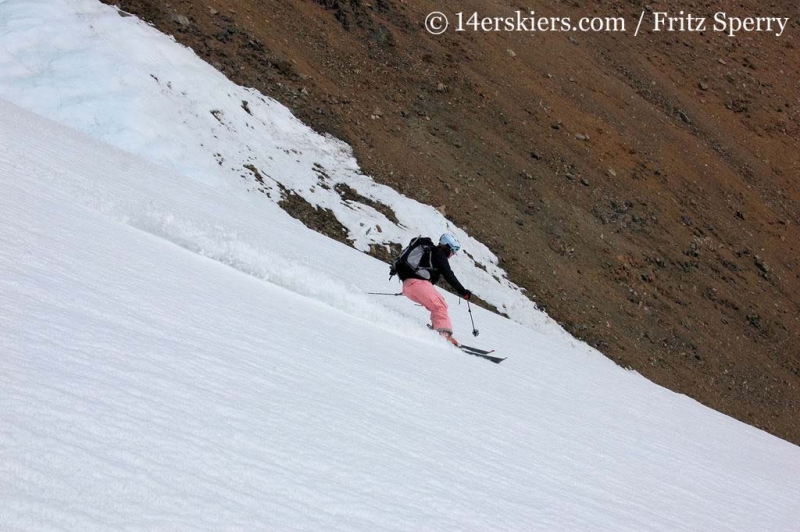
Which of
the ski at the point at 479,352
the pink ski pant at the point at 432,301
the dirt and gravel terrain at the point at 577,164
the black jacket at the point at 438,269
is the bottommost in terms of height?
the ski at the point at 479,352

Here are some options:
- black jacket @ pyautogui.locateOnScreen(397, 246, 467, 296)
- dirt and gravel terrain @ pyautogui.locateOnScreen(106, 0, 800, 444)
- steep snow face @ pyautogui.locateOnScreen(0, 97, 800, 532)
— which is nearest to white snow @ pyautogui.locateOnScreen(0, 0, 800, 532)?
steep snow face @ pyautogui.locateOnScreen(0, 97, 800, 532)

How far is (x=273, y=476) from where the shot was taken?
355cm

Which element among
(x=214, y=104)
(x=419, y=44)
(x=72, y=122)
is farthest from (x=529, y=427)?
(x=419, y=44)

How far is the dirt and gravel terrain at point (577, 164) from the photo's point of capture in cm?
2202

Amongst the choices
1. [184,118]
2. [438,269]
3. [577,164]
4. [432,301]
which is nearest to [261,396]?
[432,301]

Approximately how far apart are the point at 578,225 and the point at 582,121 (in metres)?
7.19

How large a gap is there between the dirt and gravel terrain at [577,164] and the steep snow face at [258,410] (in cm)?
A: 772

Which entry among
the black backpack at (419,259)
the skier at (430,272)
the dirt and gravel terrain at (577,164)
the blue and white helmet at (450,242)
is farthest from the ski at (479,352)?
the dirt and gravel terrain at (577,164)

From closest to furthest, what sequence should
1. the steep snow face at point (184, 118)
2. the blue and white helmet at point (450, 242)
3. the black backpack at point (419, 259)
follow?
the blue and white helmet at point (450, 242), the black backpack at point (419, 259), the steep snow face at point (184, 118)

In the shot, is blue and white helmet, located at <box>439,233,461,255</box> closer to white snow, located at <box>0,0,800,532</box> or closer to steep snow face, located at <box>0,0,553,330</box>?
white snow, located at <box>0,0,800,532</box>

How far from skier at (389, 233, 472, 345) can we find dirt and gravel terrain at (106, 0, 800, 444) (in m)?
6.31

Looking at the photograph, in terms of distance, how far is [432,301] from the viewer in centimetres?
1127

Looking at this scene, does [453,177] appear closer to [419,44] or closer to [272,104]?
[272,104]

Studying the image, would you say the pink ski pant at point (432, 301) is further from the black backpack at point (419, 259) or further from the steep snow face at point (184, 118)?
the steep snow face at point (184, 118)
